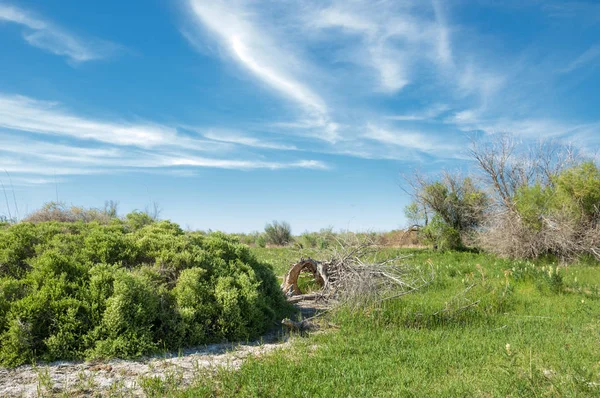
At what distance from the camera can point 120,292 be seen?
Result: 6434 mm

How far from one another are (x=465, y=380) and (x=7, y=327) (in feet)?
19.7

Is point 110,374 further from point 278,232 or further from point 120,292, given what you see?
point 278,232

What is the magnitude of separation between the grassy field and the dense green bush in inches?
57.4

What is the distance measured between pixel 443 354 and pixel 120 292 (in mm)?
4675

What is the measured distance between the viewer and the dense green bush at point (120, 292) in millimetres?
6129

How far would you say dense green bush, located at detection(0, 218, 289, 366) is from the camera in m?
6.13

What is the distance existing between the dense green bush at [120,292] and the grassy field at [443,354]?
4.79ft

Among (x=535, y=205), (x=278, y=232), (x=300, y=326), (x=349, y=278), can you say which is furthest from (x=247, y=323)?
(x=278, y=232)

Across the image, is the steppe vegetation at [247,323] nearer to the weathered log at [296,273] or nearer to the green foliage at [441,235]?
the weathered log at [296,273]

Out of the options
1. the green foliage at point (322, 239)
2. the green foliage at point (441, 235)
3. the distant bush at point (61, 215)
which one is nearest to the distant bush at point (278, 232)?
the green foliage at point (322, 239)

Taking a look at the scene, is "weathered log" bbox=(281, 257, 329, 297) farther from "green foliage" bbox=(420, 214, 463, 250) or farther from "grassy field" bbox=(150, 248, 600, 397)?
"green foliage" bbox=(420, 214, 463, 250)

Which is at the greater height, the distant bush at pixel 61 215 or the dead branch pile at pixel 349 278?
the distant bush at pixel 61 215

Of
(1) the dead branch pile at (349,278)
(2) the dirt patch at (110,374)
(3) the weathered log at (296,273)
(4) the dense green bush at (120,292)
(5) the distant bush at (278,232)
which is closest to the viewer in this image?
(2) the dirt patch at (110,374)

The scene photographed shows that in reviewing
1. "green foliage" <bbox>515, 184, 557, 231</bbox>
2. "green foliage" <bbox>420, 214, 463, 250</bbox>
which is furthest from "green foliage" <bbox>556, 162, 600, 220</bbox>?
"green foliage" <bbox>420, 214, 463, 250</bbox>
